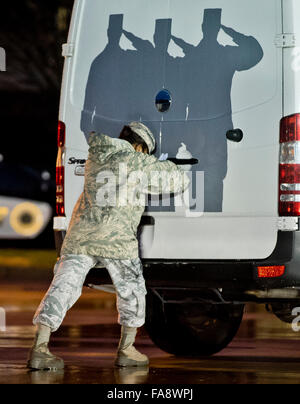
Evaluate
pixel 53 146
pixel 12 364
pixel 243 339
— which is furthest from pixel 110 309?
pixel 53 146

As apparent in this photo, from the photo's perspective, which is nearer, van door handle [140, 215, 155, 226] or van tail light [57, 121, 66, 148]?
van door handle [140, 215, 155, 226]

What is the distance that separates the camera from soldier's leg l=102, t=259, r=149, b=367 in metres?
9.77

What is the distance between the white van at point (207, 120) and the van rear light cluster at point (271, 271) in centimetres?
1

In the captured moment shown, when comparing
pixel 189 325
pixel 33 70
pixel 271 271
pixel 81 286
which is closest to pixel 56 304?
pixel 81 286

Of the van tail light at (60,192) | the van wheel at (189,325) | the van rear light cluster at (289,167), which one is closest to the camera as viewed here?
the van rear light cluster at (289,167)

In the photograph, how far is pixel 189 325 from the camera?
36.3ft

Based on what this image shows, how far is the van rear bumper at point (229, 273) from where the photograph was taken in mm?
9391

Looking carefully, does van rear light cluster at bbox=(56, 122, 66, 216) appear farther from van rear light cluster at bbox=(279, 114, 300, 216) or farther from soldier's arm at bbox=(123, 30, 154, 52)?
van rear light cluster at bbox=(279, 114, 300, 216)

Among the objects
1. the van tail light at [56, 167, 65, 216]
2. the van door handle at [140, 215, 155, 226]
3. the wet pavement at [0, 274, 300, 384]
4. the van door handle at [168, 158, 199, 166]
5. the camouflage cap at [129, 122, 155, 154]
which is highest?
the camouflage cap at [129, 122, 155, 154]

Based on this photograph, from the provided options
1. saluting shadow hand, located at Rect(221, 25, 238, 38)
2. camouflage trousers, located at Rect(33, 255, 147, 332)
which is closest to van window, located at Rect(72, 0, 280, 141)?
saluting shadow hand, located at Rect(221, 25, 238, 38)

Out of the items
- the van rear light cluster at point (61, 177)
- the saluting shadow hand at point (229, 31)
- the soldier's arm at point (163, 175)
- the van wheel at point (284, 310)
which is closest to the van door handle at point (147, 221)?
the soldier's arm at point (163, 175)

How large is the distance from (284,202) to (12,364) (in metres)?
2.41

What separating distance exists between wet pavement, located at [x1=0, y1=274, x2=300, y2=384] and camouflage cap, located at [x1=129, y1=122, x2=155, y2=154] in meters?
1.61

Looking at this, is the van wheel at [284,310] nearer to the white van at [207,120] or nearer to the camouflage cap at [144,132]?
the white van at [207,120]
